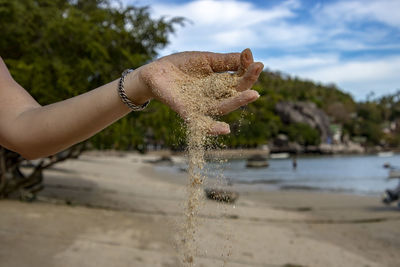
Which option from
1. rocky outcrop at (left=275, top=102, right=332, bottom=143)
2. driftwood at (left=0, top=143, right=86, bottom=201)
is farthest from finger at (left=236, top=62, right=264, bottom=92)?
rocky outcrop at (left=275, top=102, right=332, bottom=143)

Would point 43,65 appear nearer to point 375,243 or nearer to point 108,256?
point 108,256

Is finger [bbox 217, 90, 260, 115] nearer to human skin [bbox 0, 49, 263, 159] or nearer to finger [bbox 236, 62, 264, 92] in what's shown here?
human skin [bbox 0, 49, 263, 159]

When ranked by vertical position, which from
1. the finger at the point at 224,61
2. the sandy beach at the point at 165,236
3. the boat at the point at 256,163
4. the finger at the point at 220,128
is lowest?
the boat at the point at 256,163

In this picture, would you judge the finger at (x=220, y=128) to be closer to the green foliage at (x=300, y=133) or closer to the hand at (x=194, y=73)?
the hand at (x=194, y=73)

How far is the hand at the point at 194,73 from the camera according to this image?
4.69ft

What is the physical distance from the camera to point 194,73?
1558 millimetres

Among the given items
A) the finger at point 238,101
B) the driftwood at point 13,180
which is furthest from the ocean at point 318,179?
the driftwood at point 13,180

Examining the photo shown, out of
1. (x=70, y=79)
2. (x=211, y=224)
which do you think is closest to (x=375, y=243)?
(x=211, y=224)

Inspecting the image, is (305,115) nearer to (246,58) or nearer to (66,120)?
(246,58)

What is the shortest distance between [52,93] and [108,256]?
415cm

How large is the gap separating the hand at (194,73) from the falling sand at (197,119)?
0.04 meters

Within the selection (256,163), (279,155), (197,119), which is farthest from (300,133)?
(197,119)

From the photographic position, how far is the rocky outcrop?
83.1m

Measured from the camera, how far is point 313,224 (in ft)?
34.1
